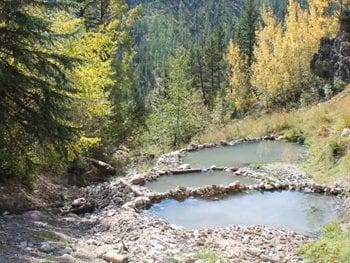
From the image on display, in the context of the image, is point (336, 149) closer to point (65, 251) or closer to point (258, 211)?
point (258, 211)

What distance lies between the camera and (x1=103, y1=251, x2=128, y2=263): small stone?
29.8ft

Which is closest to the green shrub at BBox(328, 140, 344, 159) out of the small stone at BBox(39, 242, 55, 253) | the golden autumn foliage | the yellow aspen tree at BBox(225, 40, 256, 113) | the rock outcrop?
the small stone at BBox(39, 242, 55, 253)

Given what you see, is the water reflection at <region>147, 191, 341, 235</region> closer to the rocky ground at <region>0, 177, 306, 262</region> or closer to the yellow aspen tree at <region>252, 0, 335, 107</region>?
the rocky ground at <region>0, 177, 306, 262</region>

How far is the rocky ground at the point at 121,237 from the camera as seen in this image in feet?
30.8

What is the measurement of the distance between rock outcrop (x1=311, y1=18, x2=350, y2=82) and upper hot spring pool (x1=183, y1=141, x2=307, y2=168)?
64.8 ft

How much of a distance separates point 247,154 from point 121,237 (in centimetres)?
1489

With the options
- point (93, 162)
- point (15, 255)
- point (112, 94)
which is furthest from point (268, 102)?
point (15, 255)

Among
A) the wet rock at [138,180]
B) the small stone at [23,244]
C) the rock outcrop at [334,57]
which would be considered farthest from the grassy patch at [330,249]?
the rock outcrop at [334,57]

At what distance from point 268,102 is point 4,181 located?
4090cm

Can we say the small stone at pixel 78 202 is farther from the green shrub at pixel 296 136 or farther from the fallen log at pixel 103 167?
the green shrub at pixel 296 136

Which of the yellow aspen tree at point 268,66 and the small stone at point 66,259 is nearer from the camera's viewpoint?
the small stone at point 66,259

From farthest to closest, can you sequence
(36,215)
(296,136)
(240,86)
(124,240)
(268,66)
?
(240,86) → (268,66) → (296,136) → (36,215) → (124,240)

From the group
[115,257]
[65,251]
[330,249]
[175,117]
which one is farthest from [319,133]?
[65,251]

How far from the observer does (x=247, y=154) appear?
25.2 meters
